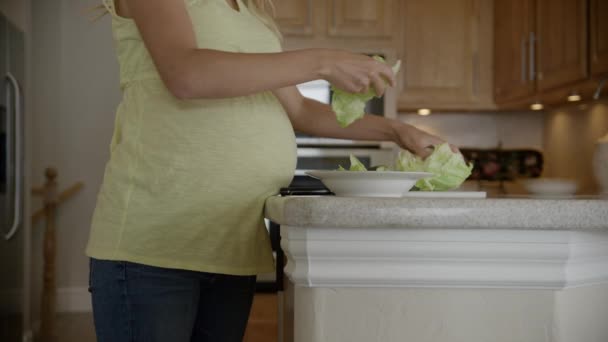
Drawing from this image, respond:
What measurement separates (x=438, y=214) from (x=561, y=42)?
2565 mm

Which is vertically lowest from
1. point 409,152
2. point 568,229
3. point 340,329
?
point 340,329

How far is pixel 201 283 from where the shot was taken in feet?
3.45

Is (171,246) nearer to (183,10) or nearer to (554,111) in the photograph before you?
(183,10)

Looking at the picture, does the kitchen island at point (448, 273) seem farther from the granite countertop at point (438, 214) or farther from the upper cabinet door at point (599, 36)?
the upper cabinet door at point (599, 36)

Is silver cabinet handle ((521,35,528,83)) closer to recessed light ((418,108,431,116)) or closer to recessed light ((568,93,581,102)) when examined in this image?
recessed light ((568,93,581,102))

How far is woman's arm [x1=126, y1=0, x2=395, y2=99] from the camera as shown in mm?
890

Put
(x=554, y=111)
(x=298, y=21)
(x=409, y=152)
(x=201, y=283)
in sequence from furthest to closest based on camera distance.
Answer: (x=554, y=111), (x=298, y=21), (x=409, y=152), (x=201, y=283)

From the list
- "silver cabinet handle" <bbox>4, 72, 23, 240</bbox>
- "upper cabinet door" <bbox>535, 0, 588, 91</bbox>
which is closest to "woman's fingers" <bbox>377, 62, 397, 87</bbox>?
"upper cabinet door" <bbox>535, 0, 588, 91</bbox>

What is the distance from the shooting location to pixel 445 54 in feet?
12.8

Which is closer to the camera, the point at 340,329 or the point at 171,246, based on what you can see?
the point at 340,329

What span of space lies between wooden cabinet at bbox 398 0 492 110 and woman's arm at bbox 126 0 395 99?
3.02 meters

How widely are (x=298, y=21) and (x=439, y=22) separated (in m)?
0.79

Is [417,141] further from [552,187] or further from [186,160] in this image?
[552,187]

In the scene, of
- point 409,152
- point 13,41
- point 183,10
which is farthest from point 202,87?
point 13,41
